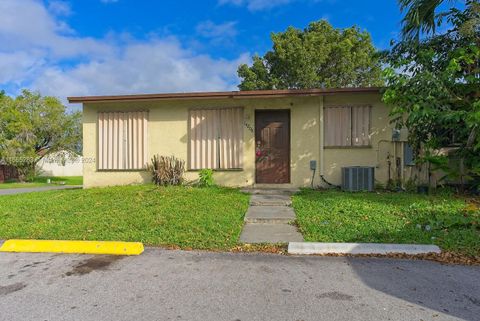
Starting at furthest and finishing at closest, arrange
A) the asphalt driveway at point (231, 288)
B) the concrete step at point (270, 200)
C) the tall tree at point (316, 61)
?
the tall tree at point (316, 61)
the concrete step at point (270, 200)
the asphalt driveway at point (231, 288)

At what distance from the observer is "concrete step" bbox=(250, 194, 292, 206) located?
28.1 feet

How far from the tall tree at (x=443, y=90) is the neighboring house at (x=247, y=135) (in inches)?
39.9

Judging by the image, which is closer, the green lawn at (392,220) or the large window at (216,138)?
the green lawn at (392,220)

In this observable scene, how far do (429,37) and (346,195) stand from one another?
175 inches

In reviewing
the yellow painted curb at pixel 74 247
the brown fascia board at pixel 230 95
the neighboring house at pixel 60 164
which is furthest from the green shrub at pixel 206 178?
the neighboring house at pixel 60 164

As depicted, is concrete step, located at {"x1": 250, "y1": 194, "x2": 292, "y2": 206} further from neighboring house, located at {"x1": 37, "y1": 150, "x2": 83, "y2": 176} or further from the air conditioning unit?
neighboring house, located at {"x1": 37, "y1": 150, "x2": 83, "y2": 176}

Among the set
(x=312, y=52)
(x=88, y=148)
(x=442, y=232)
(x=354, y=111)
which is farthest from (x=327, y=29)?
(x=442, y=232)

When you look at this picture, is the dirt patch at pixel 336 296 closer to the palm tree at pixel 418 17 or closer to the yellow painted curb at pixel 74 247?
the yellow painted curb at pixel 74 247

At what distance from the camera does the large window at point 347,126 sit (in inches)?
411

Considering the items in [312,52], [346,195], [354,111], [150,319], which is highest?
[312,52]

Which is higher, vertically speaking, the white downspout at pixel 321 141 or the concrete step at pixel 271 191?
the white downspout at pixel 321 141

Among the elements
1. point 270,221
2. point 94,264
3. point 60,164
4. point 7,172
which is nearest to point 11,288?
point 94,264

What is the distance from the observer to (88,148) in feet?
37.9

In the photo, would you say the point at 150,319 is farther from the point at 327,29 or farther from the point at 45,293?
A: the point at 327,29
